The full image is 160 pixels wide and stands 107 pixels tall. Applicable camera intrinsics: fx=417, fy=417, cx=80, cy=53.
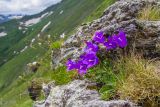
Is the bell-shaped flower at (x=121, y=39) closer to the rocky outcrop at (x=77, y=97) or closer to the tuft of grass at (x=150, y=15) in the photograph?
the rocky outcrop at (x=77, y=97)

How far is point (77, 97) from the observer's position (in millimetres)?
8305


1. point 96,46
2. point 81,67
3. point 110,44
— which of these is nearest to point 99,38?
point 96,46

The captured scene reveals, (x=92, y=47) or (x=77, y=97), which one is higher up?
(x=92, y=47)

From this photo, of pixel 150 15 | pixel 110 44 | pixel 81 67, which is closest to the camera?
pixel 110 44

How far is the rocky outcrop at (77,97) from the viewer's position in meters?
7.30

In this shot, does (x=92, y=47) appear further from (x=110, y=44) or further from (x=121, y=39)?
(x=121, y=39)

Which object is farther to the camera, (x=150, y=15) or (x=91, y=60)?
(x=150, y=15)

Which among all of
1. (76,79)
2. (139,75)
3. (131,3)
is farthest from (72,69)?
(131,3)

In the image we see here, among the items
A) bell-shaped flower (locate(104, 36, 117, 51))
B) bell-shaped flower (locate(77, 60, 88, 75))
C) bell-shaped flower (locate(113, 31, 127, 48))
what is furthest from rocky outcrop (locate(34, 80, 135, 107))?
bell-shaped flower (locate(113, 31, 127, 48))

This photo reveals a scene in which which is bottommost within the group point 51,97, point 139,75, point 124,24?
point 51,97

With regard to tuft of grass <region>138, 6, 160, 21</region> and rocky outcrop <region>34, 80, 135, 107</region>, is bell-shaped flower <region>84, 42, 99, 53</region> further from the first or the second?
tuft of grass <region>138, 6, 160, 21</region>

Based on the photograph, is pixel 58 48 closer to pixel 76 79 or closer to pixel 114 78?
pixel 76 79

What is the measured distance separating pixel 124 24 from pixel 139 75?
2.12m

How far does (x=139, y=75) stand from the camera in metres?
7.69
